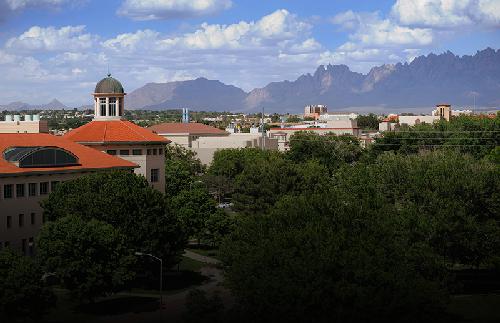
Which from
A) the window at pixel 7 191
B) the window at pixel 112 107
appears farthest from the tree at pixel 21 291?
the window at pixel 112 107

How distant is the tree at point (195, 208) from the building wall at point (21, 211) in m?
13.1

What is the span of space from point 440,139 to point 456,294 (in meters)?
101

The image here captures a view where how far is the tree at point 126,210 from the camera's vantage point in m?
69.2

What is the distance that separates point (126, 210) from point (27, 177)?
13.7m

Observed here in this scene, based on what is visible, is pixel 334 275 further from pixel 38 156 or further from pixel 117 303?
pixel 38 156

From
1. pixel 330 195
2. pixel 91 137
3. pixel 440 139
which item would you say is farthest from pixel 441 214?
pixel 440 139

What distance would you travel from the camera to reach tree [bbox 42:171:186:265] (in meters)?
69.2

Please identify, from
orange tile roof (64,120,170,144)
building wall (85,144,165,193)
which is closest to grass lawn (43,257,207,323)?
building wall (85,144,165,193)

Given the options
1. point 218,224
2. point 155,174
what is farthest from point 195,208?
point 155,174

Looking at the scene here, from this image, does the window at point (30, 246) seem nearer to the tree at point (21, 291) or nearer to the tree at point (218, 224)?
the tree at point (218, 224)

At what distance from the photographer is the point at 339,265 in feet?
170

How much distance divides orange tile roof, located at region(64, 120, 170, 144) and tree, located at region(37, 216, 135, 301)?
36.4 m

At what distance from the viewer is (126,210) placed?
69.9 meters

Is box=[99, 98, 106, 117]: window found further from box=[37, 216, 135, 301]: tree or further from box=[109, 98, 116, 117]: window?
box=[37, 216, 135, 301]: tree
